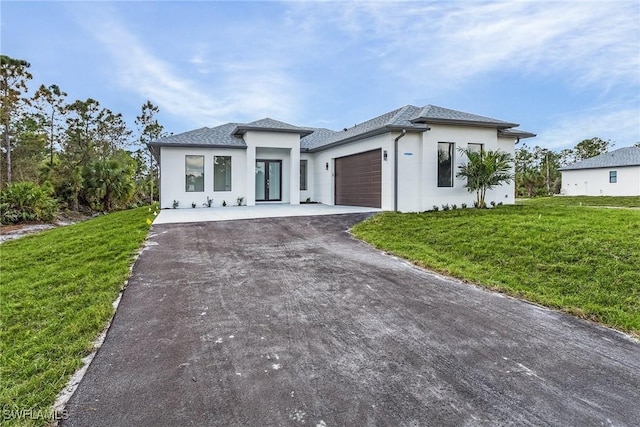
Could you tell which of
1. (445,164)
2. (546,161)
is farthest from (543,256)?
(546,161)

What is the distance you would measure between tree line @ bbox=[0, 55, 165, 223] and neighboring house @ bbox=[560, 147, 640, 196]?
103 ft

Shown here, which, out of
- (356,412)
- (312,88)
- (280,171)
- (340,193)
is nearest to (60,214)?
(280,171)

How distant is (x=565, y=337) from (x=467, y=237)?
13.4 ft

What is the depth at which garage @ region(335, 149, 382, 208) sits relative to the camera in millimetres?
12898

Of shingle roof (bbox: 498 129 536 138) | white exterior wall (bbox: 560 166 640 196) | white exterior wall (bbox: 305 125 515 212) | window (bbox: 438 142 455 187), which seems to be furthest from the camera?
white exterior wall (bbox: 560 166 640 196)

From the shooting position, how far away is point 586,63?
15.4 m

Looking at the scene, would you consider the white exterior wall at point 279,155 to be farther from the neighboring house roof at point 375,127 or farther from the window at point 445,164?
the window at point 445,164

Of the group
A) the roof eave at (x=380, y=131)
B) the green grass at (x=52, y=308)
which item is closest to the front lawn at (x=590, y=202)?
the roof eave at (x=380, y=131)

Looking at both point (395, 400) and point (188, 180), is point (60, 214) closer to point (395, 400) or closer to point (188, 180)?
point (188, 180)

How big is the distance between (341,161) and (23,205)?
505 inches

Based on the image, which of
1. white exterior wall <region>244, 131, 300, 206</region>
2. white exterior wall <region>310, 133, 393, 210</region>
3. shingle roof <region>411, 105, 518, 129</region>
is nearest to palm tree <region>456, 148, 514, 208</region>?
shingle roof <region>411, 105, 518, 129</region>

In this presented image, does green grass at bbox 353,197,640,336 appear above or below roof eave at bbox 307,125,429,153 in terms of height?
below

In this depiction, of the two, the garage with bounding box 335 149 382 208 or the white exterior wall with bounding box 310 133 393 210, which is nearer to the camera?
the white exterior wall with bounding box 310 133 393 210

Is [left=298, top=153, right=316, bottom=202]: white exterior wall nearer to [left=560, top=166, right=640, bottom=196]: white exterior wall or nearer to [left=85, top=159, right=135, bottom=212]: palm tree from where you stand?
[left=85, top=159, right=135, bottom=212]: palm tree
